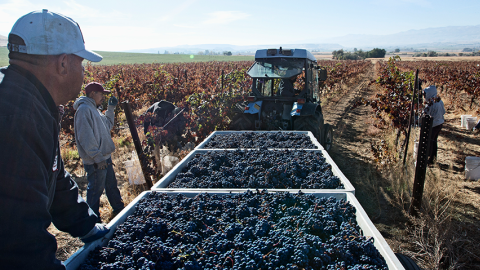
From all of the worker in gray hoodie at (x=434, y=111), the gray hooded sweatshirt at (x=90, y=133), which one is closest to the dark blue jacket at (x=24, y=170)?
the gray hooded sweatshirt at (x=90, y=133)

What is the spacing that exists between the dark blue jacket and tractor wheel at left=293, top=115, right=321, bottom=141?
4865mm

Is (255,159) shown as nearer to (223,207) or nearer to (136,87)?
(223,207)

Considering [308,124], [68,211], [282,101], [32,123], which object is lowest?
[308,124]

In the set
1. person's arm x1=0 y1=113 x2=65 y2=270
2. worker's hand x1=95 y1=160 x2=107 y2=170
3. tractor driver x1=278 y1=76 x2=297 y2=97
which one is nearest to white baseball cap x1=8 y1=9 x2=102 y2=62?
person's arm x1=0 y1=113 x2=65 y2=270

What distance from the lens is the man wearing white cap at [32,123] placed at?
3.34ft

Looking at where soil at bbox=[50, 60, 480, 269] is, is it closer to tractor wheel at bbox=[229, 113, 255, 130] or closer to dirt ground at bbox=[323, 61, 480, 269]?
dirt ground at bbox=[323, 61, 480, 269]

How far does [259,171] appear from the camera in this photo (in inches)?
113

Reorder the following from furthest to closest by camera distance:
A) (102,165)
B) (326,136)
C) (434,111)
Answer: (326,136), (434,111), (102,165)

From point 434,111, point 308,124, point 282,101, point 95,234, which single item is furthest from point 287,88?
point 95,234

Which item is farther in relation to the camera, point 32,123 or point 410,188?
point 410,188

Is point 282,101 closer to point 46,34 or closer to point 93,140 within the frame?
point 93,140

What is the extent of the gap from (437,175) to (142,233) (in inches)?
214

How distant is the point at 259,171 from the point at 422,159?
7.18 ft

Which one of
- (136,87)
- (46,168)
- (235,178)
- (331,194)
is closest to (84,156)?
(235,178)
